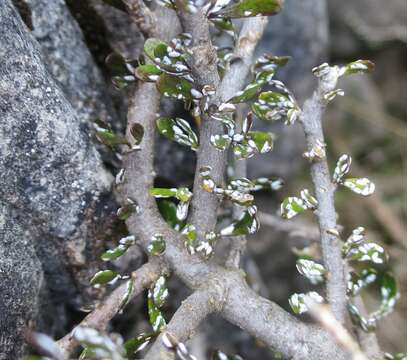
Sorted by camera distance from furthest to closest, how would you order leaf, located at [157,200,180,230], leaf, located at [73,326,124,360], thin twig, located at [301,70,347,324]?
1. leaf, located at [157,200,180,230]
2. thin twig, located at [301,70,347,324]
3. leaf, located at [73,326,124,360]

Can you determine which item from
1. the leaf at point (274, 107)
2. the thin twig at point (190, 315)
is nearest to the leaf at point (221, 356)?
the thin twig at point (190, 315)

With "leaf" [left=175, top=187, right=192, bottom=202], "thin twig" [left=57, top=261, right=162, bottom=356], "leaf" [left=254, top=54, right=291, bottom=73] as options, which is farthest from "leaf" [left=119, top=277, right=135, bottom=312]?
"leaf" [left=254, top=54, right=291, bottom=73]

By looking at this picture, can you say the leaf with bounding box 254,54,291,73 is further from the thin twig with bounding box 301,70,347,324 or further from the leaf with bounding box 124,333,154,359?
the leaf with bounding box 124,333,154,359

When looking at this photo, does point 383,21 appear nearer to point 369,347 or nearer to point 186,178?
point 186,178

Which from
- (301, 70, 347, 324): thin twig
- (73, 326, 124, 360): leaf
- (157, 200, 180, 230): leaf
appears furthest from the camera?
(157, 200, 180, 230): leaf

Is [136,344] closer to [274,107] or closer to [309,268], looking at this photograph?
[309,268]
